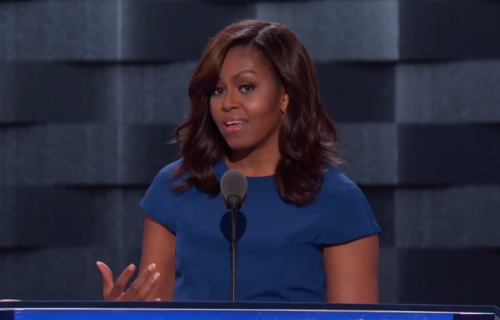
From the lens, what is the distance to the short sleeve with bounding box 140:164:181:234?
1.85 m

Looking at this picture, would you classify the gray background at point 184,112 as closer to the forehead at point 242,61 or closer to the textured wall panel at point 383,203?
the textured wall panel at point 383,203

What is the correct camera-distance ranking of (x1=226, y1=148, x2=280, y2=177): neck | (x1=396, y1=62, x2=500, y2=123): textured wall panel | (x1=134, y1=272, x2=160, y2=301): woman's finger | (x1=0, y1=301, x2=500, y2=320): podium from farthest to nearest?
(x1=396, y1=62, x2=500, y2=123): textured wall panel, (x1=226, y1=148, x2=280, y2=177): neck, (x1=134, y1=272, x2=160, y2=301): woman's finger, (x1=0, y1=301, x2=500, y2=320): podium

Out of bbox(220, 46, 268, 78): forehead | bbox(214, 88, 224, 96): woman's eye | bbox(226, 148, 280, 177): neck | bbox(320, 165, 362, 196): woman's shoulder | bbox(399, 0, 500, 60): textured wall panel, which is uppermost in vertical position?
bbox(399, 0, 500, 60): textured wall panel

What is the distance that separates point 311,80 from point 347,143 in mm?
811

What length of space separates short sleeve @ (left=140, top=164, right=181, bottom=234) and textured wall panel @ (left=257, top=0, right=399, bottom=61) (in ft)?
2.98

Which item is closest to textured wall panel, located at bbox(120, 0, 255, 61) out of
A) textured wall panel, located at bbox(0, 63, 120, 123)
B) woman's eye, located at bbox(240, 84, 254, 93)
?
textured wall panel, located at bbox(0, 63, 120, 123)

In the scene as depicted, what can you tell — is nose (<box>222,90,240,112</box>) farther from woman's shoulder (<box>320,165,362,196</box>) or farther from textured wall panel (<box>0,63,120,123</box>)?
textured wall panel (<box>0,63,120,123</box>)

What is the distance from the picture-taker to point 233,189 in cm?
153

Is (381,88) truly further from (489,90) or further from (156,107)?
(156,107)

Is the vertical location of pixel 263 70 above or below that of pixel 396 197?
above

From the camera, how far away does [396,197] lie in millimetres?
2668

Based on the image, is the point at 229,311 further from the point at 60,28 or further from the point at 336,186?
the point at 60,28

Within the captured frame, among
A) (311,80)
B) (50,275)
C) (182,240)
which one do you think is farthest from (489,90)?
(50,275)

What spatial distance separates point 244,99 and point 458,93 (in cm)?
109
